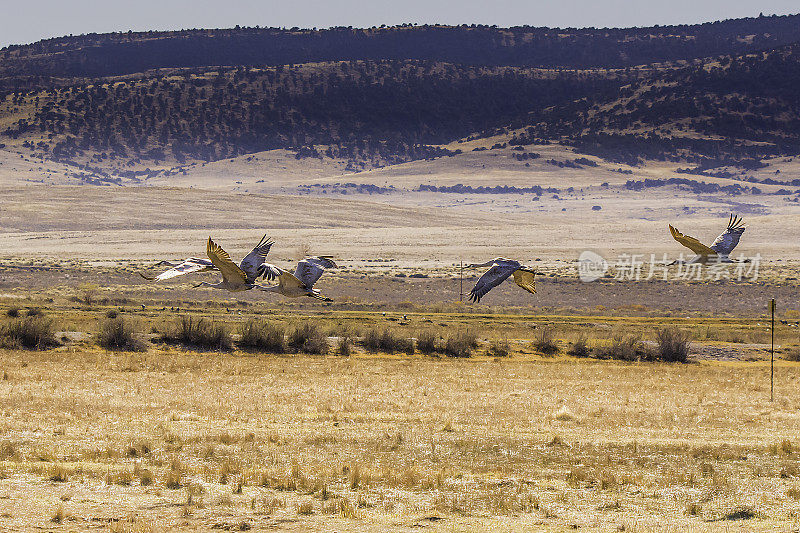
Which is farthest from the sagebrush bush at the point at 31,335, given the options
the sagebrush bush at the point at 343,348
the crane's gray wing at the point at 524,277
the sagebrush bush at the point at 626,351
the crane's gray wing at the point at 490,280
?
the crane's gray wing at the point at 524,277

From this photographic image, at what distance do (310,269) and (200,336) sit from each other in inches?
977

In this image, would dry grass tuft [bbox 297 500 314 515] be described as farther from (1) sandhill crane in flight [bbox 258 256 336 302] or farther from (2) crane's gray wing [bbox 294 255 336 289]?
(2) crane's gray wing [bbox 294 255 336 289]

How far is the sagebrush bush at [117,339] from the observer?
3872 centimetres

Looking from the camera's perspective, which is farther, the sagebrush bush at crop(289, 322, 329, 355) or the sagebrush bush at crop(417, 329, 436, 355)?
the sagebrush bush at crop(417, 329, 436, 355)

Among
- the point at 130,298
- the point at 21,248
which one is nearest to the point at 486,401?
the point at 130,298

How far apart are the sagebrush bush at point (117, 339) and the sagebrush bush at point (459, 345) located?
1062 cm

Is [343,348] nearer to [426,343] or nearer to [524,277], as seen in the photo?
[426,343]

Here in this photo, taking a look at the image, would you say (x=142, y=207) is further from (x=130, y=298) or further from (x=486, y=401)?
(x=486, y=401)

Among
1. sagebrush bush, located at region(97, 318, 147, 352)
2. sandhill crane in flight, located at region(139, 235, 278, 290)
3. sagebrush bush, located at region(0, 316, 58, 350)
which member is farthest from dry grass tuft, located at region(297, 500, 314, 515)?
sagebrush bush, located at region(0, 316, 58, 350)

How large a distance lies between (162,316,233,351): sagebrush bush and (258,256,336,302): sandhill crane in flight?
24436mm

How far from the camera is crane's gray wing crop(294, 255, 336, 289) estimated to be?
1599 centimetres

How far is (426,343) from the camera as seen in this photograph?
Answer: 40875 millimetres

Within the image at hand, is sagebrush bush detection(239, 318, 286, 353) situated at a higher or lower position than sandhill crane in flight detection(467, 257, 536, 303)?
lower

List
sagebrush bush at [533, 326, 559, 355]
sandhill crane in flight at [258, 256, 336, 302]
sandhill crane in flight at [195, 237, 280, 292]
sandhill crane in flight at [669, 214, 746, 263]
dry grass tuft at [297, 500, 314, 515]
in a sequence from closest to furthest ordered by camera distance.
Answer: sandhill crane in flight at [258, 256, 336, 302]
sandhill crane in flight at [195, 237, 280, 292]
dry grass tuft at [297, 500, 314, 515]
sandhill crane in flight at [669, 214, 746, 263]
sagebrush bush at [533, 326, 559, 355]
